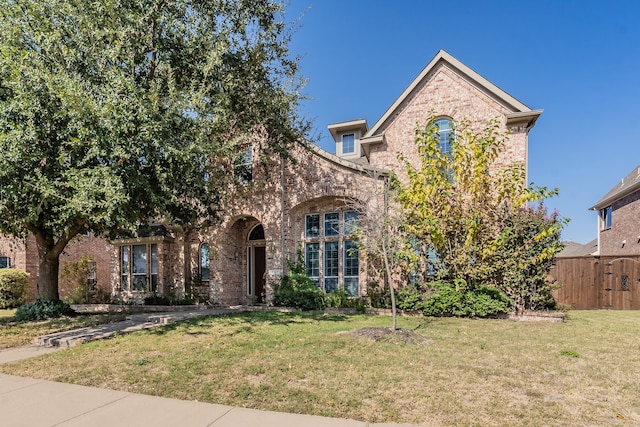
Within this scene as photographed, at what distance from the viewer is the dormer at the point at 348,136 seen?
58.4ft

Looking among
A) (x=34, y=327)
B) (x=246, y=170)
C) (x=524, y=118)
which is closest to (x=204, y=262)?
(x=246, y=170)

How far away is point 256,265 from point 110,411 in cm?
1167

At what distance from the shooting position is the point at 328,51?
45.1 ft

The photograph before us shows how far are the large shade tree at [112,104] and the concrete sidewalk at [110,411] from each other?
385cm

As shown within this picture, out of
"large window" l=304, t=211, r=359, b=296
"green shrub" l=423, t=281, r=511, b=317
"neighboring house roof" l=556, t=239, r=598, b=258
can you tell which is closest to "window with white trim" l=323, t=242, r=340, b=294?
"large window" l=304, t=211, r=359, b=296

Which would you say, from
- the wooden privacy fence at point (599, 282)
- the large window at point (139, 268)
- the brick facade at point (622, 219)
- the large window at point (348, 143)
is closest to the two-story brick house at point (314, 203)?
the large window at point (139, 268)

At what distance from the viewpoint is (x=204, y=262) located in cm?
1561

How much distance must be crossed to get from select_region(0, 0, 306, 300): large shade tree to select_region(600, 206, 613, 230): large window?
77.3ft

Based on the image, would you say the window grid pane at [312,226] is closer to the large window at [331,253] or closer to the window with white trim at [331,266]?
the large window at [331,253]

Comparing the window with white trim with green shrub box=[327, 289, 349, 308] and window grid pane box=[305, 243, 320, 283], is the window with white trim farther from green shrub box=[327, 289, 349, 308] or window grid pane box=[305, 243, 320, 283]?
green shrub box=[327, 289, 349, 308]

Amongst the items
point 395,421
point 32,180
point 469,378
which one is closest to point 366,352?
point 469,378

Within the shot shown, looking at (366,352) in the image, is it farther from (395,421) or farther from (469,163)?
(469,163)

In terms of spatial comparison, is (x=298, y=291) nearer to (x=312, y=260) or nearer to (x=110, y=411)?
(x=312, y=260)

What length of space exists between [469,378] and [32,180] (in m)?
9.63
